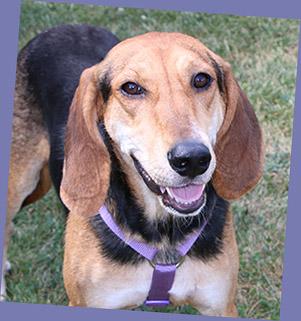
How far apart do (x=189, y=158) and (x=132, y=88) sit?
74 centimetres

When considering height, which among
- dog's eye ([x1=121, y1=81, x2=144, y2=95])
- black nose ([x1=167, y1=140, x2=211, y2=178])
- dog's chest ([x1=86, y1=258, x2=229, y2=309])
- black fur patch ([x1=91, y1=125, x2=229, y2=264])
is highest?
dog's eye ([x1=121, y1=81, x2=144, y2=95])

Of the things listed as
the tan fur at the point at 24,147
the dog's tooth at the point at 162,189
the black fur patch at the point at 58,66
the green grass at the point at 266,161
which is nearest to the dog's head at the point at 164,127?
the dog's tooth at the point at 162,189

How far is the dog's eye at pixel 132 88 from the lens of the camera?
4309 mm

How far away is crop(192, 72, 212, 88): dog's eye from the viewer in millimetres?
4348

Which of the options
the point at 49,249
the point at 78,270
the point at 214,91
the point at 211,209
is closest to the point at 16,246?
the point at 49,249

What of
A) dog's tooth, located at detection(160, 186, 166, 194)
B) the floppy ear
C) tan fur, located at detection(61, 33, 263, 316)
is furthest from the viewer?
the floppy ear

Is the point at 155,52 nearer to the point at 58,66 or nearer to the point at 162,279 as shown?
the point at 162,279

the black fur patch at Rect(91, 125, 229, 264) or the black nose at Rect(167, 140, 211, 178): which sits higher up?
the black nose at Rect(167, 140, 211, 178)

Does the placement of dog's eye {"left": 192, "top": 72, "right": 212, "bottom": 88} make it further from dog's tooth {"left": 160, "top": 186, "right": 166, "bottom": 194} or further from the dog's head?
dog's tooth {"left": 160, "top": 186, "right": 166, "bottom": 194}

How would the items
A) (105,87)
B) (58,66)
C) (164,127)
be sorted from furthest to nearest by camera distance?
(58,66) → (105,87) → (164,127)

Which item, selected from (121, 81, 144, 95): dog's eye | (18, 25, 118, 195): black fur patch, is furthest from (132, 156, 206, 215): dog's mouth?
(18, 25, 118, 195): black fur patch

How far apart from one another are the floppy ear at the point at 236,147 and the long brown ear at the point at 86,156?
776mm

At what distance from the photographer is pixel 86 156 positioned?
15.6 ft

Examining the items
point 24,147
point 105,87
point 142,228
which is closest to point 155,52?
point 105,87
